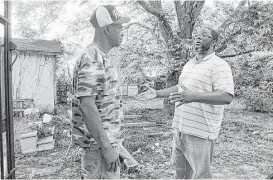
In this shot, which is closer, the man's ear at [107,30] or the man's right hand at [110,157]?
the man's right hand at [110,157]

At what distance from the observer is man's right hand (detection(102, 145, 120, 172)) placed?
5.88 feet

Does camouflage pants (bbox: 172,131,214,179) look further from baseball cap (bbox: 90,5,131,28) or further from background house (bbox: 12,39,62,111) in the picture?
background house (bbox: 12,39,62,111)

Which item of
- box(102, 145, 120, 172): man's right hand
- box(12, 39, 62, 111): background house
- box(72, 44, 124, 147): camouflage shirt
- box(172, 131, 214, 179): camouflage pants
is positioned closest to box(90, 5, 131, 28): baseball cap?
box(72, 44, 124, 147): camouflage shirt

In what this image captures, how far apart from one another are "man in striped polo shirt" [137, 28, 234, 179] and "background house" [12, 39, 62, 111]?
32.2ft

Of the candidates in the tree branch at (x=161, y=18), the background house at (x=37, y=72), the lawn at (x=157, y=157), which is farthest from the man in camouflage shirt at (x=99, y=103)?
the background house at (x=37, y=72)

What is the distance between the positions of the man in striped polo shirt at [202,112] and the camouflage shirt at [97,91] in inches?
30.3

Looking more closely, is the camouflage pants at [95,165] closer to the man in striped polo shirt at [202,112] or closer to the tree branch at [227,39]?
the man in striped polo shirt at [202,112]

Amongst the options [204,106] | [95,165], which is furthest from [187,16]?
[95,165]

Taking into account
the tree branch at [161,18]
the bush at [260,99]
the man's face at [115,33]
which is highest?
the tree branch at [161,18]

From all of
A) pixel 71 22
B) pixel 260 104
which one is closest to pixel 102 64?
pixel 71 22

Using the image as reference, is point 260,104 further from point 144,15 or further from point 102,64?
point 102,64

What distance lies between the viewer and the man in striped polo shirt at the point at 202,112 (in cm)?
258

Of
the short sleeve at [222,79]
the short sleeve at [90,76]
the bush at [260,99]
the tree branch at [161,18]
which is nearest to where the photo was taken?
the short sleeve at [90,76]

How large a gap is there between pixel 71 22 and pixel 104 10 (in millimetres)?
9464
